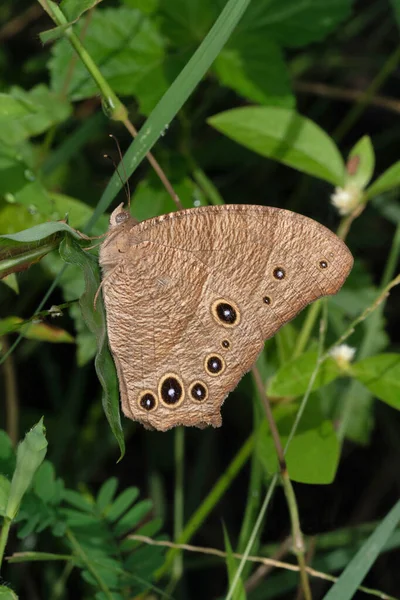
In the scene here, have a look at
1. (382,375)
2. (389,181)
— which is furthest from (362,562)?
(389,181)

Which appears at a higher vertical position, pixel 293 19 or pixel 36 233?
pixel 293 19

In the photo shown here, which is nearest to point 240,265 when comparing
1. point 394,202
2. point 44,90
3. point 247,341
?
point 247,341

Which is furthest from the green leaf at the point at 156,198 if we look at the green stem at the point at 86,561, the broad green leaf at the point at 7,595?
the broad green leaf at the point at 7,595

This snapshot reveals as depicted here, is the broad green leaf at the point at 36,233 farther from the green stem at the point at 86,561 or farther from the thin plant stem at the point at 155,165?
the green stem at the point at 86,561

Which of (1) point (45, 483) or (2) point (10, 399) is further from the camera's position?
(2) point (10, 399)

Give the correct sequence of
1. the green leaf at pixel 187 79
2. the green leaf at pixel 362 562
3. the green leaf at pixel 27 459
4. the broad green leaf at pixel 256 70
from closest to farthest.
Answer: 1. the green leaf at pixel 27 459
2. the green leaf at pixel 362 562
3. the green leaf at pixel 187 79
4. the broad green leaf at pixel 256 70

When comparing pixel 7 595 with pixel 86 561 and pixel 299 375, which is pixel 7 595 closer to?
pixel 86 561

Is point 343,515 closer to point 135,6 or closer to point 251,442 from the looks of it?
point 251,442
